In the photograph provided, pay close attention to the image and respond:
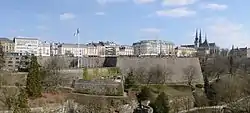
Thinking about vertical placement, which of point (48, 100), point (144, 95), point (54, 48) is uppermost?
point (54, 48)

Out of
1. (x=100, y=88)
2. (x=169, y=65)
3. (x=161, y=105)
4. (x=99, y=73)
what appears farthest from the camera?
(x=169, y=65)

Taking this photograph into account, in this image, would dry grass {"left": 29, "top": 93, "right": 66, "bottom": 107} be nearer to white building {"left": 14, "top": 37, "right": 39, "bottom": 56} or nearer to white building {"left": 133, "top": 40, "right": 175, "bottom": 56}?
white building {"left": 14, "top": 37, "right": 39, "bottom": 56}

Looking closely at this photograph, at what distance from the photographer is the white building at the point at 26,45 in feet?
310

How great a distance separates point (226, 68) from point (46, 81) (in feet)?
120

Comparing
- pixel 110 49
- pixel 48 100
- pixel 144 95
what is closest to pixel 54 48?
pixel 110 49

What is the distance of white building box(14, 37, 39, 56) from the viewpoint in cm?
9438

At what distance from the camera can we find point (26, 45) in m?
97.1

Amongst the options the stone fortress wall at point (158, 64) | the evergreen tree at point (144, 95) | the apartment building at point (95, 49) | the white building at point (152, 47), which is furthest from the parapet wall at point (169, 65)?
the white building at point (152, 47)

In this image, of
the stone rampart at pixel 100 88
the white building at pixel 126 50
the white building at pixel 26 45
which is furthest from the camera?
the white building at pixel 126 50

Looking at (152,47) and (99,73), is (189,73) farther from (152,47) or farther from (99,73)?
(152,47)

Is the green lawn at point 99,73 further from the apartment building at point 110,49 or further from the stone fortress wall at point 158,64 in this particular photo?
Answer: the apartment building at point 110,49

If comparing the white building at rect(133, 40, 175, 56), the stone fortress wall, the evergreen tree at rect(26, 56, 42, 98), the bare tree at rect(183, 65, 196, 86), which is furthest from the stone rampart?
the white building at rect(133, 40, 175, 56)

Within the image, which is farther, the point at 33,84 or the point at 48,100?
the point at 33,84

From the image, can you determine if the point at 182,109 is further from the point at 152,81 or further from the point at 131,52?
the point at 131,52
